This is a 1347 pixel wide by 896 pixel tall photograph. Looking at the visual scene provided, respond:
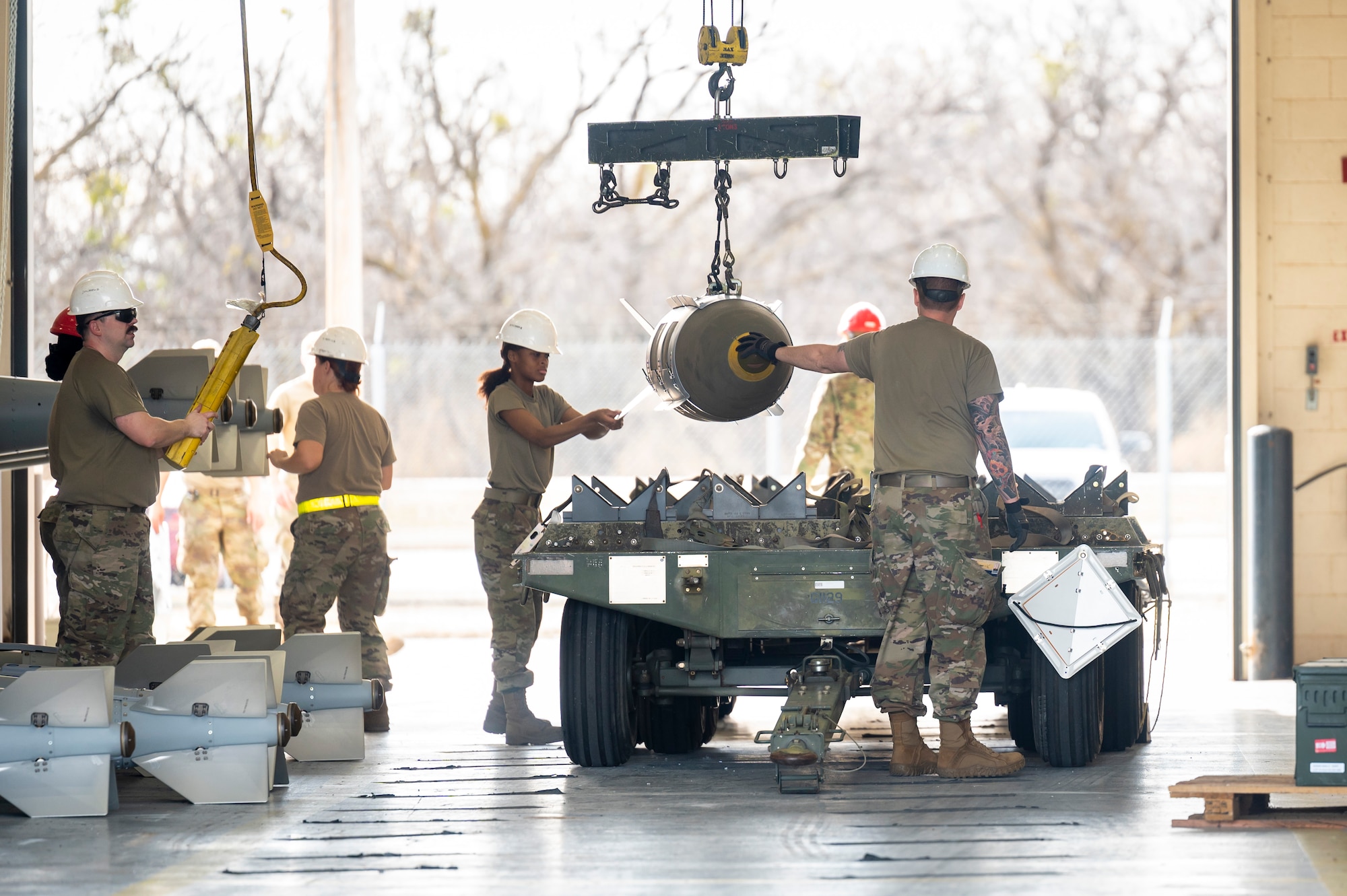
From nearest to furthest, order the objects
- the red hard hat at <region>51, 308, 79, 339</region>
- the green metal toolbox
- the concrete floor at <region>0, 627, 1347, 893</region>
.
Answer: the concrete floor at <region>0, 627, 1347, 893</region> < the green metal toolbox < the red hard hat at <region>51, 308, 79, 339</region>

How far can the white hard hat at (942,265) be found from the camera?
6316 mm

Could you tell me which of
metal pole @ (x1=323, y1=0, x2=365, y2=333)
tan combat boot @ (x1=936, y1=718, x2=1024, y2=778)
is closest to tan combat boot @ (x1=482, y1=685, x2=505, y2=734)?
tan combat boot @ (x1=936, y1=718, x2=1024, y2=778)

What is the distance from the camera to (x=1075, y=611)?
605 centimetres

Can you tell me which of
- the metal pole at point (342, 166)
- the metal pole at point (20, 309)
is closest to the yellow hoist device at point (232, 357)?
the metal pole at point (20, 309)

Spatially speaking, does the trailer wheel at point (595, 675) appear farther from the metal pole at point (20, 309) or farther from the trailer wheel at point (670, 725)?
the metal pole at point (20, 309)

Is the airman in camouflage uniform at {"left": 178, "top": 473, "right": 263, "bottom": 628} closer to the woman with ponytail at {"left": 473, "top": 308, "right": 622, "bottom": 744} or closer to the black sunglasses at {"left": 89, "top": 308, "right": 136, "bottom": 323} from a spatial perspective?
the woman with ponytail at {"left": 473, "top": 308, "right": 622, "bottom": 744}

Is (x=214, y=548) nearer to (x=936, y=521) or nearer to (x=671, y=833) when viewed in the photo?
(x=936, y=521)

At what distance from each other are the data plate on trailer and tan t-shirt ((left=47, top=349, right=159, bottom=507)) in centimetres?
331

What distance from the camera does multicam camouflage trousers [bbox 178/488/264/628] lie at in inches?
412

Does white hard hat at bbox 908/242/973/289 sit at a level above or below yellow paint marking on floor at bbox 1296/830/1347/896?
above

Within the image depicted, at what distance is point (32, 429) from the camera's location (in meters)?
7.04

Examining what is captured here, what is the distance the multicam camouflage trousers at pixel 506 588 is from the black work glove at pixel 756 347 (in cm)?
138

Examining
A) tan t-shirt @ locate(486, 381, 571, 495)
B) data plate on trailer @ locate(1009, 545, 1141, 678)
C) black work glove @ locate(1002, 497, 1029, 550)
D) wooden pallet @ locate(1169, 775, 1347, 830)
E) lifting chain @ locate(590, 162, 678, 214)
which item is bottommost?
wooden pallet @ locate(1169, 775, 1347, 830)

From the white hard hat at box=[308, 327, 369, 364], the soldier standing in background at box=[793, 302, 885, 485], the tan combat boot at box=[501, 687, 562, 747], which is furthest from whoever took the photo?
the soldier standing in background at box=[793, 302, 885, 485]
